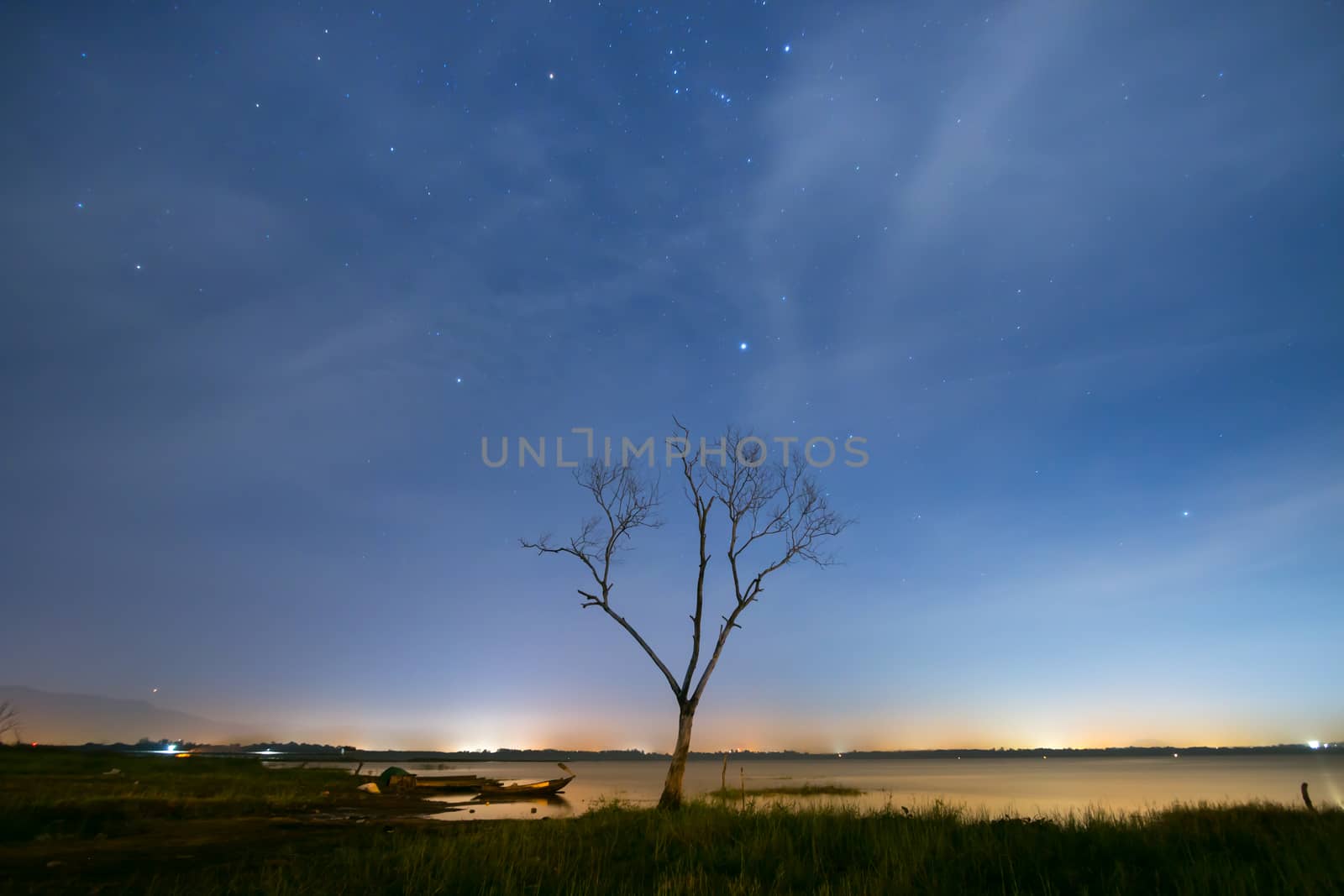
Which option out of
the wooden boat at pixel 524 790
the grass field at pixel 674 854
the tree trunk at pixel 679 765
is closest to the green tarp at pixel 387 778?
the wooden boat at pixel 524 790

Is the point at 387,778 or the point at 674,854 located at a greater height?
the point at 674,854

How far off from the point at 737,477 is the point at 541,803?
2087 cm

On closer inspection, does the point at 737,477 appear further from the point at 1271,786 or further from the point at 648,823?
the point at 1271,786

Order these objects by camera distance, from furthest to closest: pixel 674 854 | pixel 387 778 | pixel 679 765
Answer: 1. pixel 387 778
2. pixel 679 765
3. pixel 674 854

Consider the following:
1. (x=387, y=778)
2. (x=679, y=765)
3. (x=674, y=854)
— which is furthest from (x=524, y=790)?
(x=674, y=854)

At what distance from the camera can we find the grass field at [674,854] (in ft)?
29.9

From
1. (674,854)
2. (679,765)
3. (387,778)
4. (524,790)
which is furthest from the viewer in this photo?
(524,790)

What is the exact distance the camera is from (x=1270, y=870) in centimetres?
973

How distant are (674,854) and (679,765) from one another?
349 inches

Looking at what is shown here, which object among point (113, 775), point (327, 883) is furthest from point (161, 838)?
point (113, 775)

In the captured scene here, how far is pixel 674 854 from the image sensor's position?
12.3 metres

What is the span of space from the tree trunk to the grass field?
0.77 m

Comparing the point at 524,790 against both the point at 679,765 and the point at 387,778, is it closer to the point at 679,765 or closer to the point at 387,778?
the point at 387,778

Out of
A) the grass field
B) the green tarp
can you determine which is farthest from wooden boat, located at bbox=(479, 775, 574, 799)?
the grass field
